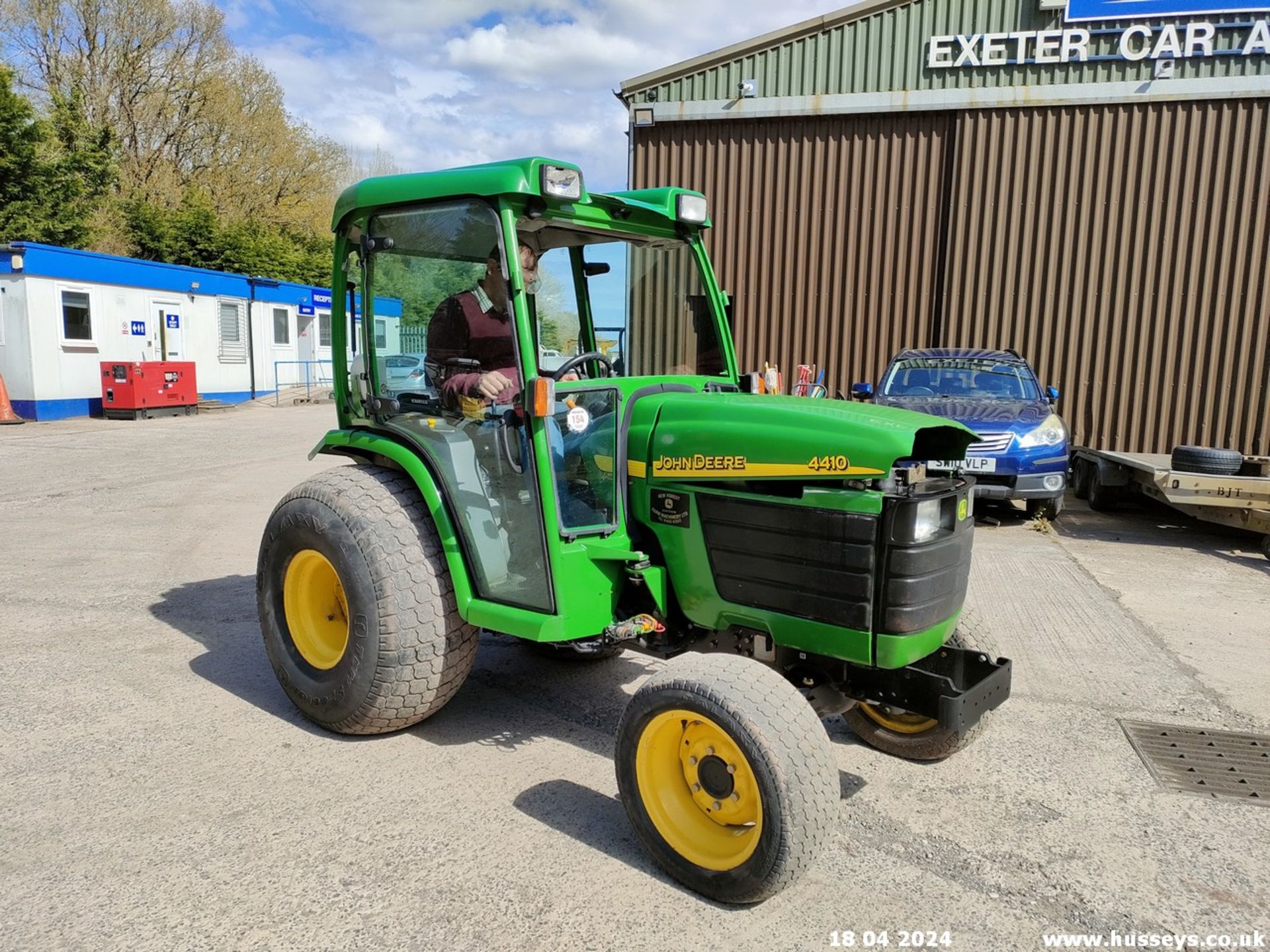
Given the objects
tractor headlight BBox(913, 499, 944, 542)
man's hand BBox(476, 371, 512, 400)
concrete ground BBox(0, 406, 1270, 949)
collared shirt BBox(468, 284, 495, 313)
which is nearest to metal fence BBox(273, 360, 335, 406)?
concrete ground BBox(0, 406, 1270, 949)

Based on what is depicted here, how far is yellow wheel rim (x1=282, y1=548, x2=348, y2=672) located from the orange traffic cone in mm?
15062

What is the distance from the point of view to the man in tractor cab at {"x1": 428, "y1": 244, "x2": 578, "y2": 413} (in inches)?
130

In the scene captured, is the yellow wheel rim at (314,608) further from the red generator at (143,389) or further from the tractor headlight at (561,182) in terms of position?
the red generator at (143,389)

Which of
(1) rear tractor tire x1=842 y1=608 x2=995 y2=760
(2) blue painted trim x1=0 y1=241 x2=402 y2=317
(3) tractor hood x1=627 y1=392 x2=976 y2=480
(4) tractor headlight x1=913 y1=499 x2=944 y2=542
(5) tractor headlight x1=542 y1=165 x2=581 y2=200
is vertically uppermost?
(2) blue painted trim x1=0 y1=241 x2=402 y2=317

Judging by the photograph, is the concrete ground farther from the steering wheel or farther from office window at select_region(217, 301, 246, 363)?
office window at select_region(217, 301, 246, 363)

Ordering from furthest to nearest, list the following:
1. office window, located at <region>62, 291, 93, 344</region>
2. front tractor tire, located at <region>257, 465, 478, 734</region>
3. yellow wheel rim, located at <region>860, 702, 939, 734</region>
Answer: office window, located at <region>62, 291, 93, 344</region>, yellow wheel rim, located at <region>860, 702, 939, 734</region>, front tractor tire, located at <region>257, 465, 478, 734</region>

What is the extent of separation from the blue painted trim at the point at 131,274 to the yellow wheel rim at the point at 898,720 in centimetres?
1682

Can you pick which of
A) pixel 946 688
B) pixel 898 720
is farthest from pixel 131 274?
pixel 946 688

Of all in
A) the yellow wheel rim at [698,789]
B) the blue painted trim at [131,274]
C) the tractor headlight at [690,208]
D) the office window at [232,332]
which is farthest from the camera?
the office window at [232,332]

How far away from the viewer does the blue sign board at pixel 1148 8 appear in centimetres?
995

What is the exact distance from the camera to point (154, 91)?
96.9 feet
